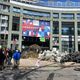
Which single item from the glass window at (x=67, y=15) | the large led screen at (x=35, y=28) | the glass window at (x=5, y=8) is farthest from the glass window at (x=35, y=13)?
the glass window at (x=5, y=8)

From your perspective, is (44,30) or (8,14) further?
(44,30)

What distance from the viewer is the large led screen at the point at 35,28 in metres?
71.2

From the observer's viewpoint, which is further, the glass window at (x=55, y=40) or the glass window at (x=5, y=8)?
the glass window at (x=55, y=40)

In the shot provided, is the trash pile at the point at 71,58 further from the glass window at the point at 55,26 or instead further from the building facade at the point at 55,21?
the glass window at the point at 55,26

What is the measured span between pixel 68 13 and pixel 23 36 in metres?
18.6

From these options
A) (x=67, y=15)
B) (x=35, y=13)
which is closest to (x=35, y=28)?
(x=35, y=13)

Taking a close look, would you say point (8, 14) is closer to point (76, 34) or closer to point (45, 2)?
point (45, 2)

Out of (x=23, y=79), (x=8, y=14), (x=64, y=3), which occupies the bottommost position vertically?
(x=23, y=79)

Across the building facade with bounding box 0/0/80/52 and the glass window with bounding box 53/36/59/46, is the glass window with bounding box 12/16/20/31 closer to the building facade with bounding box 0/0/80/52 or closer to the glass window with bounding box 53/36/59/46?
the building facade with bounding box 0/0/80/52

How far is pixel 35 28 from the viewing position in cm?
7281

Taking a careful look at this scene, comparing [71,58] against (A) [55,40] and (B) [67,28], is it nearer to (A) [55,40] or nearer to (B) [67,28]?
(A) [55,40]

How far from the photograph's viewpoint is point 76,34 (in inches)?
3049

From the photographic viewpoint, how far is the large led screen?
71188mm

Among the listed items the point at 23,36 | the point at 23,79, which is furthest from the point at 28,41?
the point at 23,79
